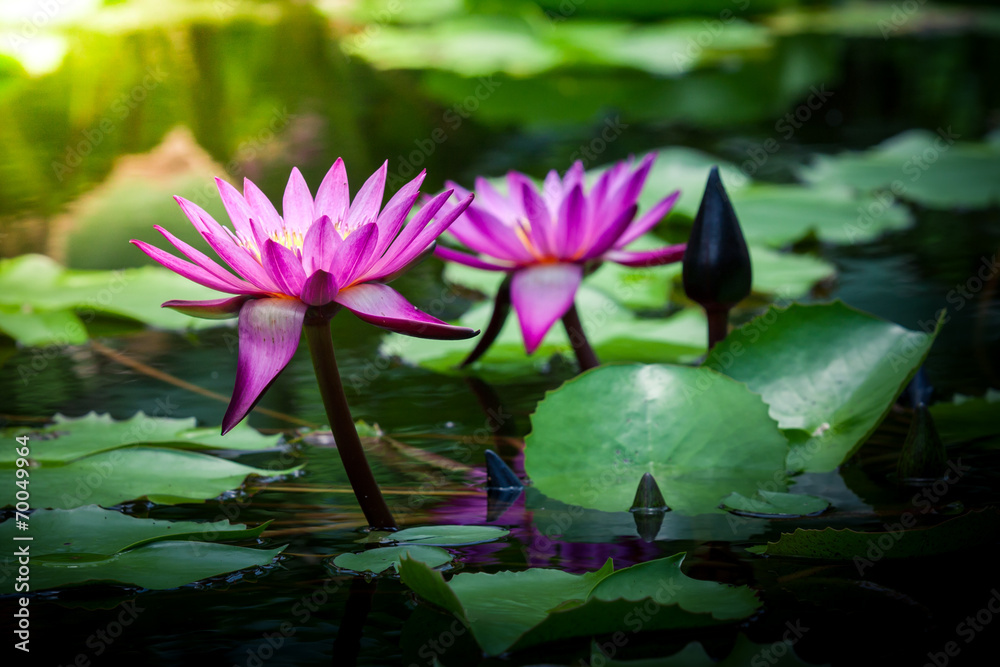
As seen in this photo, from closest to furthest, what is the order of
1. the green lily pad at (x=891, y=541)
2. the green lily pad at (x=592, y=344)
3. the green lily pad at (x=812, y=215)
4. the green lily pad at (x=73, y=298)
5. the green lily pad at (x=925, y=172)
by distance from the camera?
the green lily pad at (x=891, y=541) < the green lily pad at (x=592, y=344) < the green lily pad at (x=73, y=298) < the green lily pad at (x=812, y=215) < the green lily pad at (x=925, y=172)

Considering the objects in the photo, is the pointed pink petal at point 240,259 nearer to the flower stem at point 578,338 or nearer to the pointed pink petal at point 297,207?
the pointed pink petal at point 297,207

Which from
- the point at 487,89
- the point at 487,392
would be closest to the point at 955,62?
the point at 487,89

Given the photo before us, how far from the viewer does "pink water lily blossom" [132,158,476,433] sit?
82 cm

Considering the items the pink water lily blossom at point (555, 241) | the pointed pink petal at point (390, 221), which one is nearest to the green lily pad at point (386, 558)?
the pointed pink petal at point (390, 221)

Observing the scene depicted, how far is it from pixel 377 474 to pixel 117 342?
0.89 metres

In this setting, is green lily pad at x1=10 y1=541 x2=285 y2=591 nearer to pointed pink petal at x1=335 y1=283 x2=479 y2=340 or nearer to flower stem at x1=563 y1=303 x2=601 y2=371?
pointed pink petal at x1=335 y1=283 x2=479 y2=340

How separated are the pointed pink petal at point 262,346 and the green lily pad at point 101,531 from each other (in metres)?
0.17

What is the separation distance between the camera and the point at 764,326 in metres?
1.22

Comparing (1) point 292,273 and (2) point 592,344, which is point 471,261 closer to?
(2) point 592,344

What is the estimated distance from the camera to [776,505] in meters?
1.01

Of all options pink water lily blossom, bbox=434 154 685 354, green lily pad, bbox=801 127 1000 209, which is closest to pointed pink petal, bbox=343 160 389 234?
pink water lily blossom, bbox=434 154 685 354

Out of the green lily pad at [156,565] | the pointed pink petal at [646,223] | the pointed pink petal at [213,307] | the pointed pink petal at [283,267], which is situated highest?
the pointed pink petal at [646,223]

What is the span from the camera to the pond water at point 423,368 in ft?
2.69

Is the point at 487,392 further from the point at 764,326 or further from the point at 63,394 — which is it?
the point at 63,394
